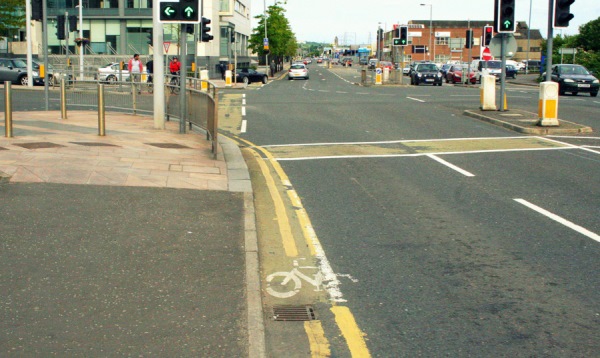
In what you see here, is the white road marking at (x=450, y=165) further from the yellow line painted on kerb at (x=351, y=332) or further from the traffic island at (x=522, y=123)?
the yellow line painted on kerb at (x=351, y=332)

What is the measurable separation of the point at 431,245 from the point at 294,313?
8.06 ft

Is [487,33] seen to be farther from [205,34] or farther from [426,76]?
[205,34]

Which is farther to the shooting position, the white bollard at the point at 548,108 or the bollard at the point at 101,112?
the white bollard at the point at 548,108

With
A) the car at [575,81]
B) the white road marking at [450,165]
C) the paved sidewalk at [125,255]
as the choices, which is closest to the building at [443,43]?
the car at [575,81]

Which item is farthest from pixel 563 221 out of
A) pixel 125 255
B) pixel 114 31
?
pixel 114 31

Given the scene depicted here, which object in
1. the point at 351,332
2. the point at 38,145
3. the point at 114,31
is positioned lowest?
the point at 351,332

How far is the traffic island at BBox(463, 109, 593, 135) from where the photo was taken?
1836 centimetres

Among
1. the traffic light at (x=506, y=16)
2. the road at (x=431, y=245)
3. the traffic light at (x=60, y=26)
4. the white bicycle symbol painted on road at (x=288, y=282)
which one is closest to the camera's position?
the road at (x=431, y=245)

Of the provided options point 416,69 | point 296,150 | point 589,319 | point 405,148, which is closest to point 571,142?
point 405,148

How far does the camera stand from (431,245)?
7.67 m

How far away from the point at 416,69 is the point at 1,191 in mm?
45346

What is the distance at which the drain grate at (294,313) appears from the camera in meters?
5.57

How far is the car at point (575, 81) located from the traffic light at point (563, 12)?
21756 mm

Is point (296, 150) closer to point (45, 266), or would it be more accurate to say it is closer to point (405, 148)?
point (405, 148)
